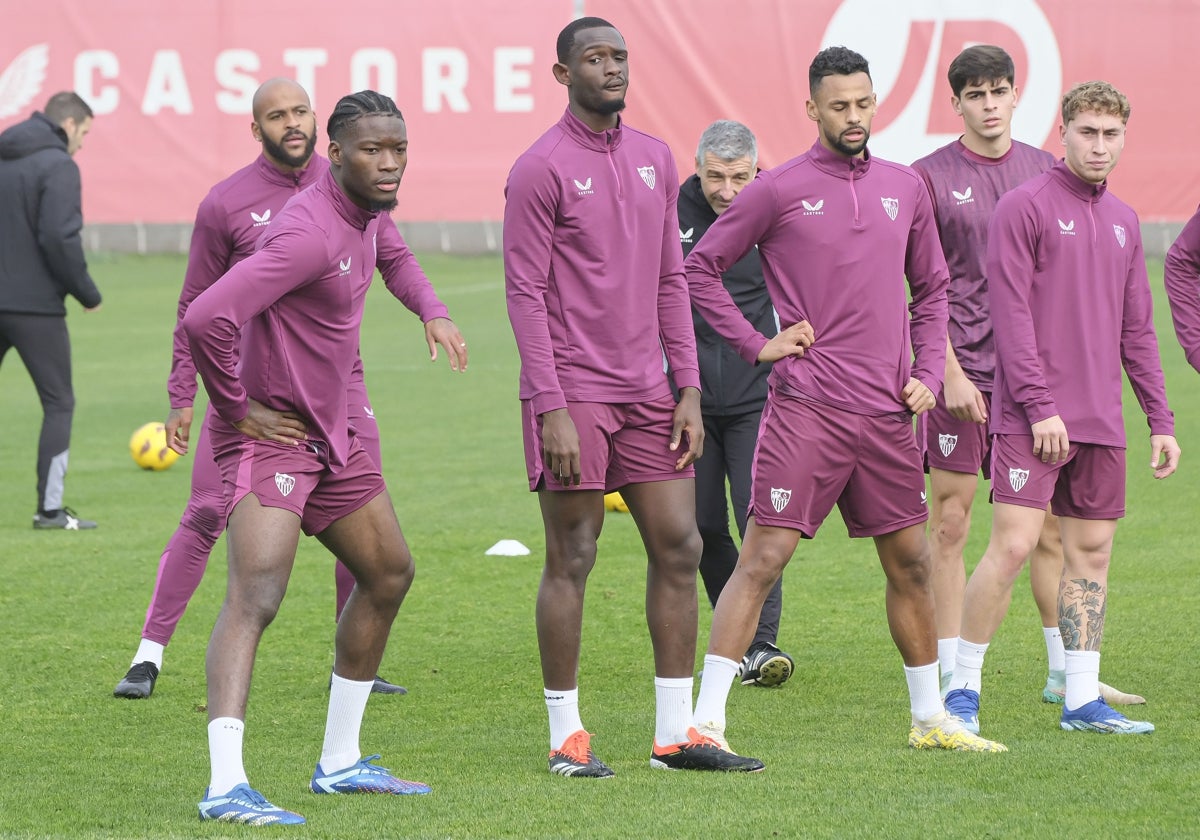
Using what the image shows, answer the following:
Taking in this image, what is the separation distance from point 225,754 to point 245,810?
0.17m

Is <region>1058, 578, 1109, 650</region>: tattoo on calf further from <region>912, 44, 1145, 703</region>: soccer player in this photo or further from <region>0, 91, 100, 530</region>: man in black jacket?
<region>0, 91, 100, 530</region>: man in black jacket

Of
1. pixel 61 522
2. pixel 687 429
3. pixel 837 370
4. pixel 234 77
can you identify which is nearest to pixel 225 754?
pixel 687 429

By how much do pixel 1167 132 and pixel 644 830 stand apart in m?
17.8

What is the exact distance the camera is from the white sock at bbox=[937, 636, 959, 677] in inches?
259

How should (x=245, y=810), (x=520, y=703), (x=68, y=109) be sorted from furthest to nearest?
1. (x=68, y=109)
2. (x=520, y=703)
3. (x=245, y=810)

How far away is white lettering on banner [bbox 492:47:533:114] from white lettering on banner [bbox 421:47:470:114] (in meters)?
0.45

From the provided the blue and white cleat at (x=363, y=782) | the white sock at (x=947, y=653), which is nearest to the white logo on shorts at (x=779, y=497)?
the white sock at (x=947, y=653)

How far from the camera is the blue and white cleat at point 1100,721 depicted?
238 inches

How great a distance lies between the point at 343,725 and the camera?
18.2 ft

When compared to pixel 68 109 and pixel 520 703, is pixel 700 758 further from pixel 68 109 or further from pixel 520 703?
pixel 68 109

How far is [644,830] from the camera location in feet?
16.1

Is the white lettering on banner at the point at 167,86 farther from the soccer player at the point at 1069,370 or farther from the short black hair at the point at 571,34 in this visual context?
the soccer player at the point at 1069,370

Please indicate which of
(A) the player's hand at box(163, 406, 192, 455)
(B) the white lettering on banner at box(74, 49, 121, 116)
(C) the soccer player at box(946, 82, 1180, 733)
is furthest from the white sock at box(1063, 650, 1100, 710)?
(B) the white lettering on banner at box(74, 49, 121, 116)

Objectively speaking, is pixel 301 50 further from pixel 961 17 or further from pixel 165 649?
pixel 165 649
